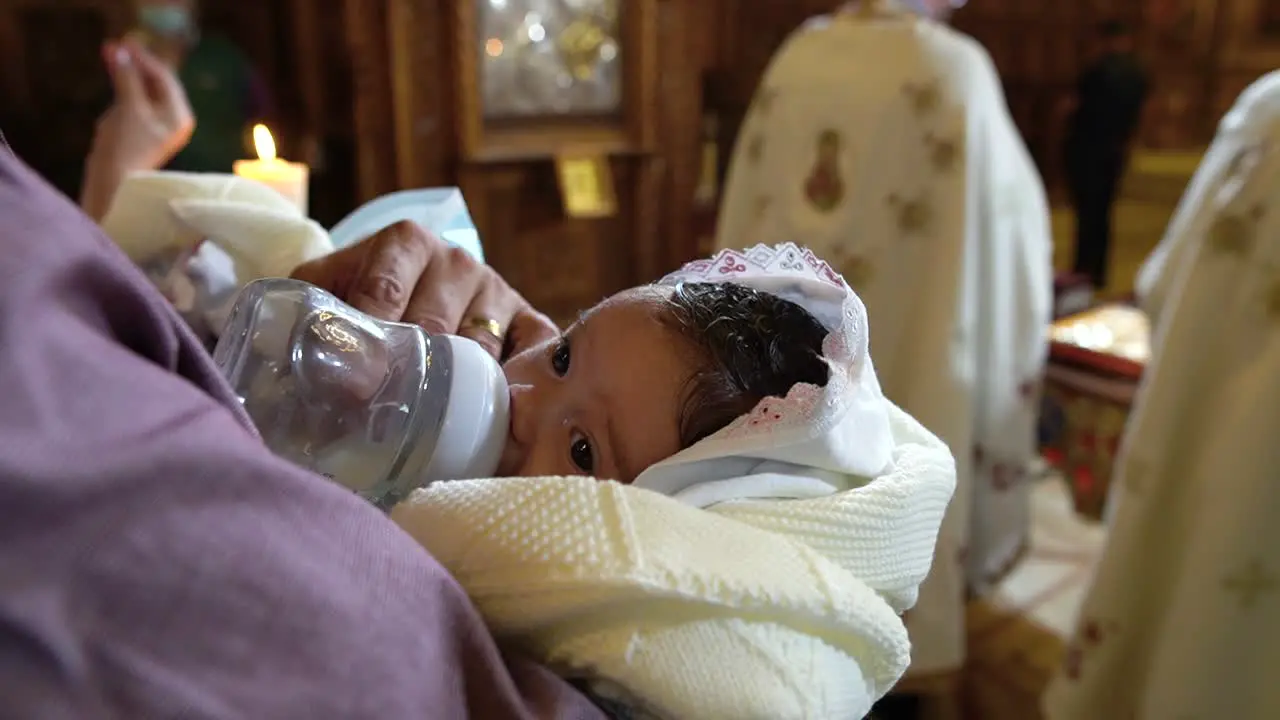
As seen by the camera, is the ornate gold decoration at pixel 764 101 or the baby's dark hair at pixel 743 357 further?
the ornate gold decoration at pixel 764 101

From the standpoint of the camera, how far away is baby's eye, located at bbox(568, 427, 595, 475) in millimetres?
544

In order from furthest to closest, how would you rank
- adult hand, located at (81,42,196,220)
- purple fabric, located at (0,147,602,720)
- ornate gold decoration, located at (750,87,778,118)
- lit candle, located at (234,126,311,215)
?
ornate gold decoration, located at (750,87,778,118), adult hand, located at (81,42,196,220), lit candle, located at (234,126,311,215), purple fabric, located at (0,147,602,720)

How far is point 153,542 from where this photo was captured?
0.25 m

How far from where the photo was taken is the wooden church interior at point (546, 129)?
207 cm

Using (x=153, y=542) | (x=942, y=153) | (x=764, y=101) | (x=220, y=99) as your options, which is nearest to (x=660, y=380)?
(x=153, y=542)

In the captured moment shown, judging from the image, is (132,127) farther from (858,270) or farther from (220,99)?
(220,99)

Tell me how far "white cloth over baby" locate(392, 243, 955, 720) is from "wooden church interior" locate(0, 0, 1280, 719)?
58.3 inches

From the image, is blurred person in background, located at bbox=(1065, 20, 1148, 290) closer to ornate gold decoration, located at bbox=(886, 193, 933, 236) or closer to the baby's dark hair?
ornate gold decoration, located at bbox=(886, 193, 933, 236)

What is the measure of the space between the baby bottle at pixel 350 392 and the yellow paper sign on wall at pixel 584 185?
2235mm

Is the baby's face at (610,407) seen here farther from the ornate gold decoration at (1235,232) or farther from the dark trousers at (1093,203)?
the dark trousers at (1093,203)

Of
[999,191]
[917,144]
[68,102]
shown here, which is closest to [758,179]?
[917,144]

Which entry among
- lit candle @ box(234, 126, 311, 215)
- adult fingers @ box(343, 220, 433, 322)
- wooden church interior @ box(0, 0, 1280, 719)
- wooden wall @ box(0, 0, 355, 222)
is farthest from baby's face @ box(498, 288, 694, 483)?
wooden wall @ box(0, 0, 355, 222)

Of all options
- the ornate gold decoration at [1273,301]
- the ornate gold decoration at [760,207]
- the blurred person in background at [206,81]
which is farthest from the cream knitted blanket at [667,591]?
the blurred person in background at [206,81]

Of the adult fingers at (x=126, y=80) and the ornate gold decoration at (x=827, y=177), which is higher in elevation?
the adult fingers at (x=126, y=80)
